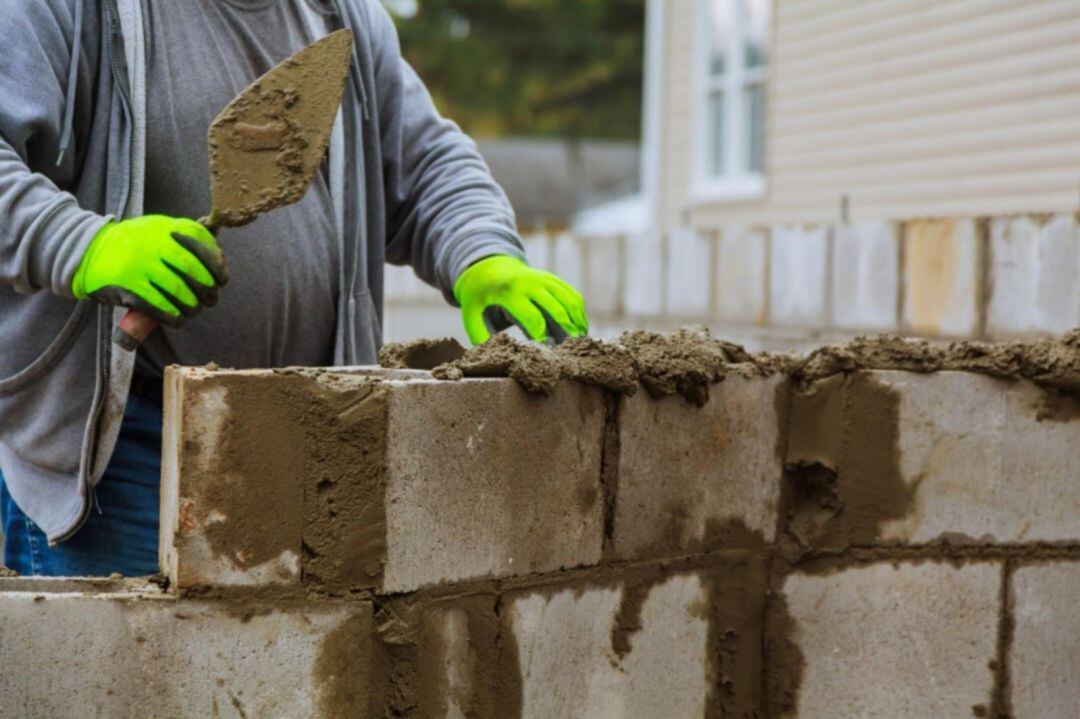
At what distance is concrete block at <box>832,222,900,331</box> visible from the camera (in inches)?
194

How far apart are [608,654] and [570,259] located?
433cm

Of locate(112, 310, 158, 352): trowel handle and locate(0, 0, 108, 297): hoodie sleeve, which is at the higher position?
locate(0, 0, 108, 297): hoodie sleeve

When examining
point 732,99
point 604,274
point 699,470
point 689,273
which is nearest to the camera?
point 699,470

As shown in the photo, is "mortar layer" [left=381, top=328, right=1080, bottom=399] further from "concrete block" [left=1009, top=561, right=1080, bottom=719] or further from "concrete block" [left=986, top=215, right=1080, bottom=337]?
"concrete block" [left=986, top=215, right=1080, bottom=337]

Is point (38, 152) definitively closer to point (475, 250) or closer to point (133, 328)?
point (133, 328)

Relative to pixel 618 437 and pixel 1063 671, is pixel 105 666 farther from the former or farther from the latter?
pixel 1063 671

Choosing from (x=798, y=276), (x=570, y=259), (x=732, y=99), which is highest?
(x=732, y=99)

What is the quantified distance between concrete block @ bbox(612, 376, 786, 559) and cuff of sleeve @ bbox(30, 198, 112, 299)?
104 cm

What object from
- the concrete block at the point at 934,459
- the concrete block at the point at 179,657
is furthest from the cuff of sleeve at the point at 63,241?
the concrete block at the point at 934,459

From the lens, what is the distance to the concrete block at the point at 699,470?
286 cm

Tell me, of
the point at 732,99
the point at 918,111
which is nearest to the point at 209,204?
the point at 918,111

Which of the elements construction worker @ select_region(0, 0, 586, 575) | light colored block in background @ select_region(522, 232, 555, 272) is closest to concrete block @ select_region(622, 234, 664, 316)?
light colored block in background @ select_region(522, 232, 555, 272)

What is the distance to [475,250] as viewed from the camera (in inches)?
125

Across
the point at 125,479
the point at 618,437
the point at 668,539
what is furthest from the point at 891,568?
the point at 125,479
